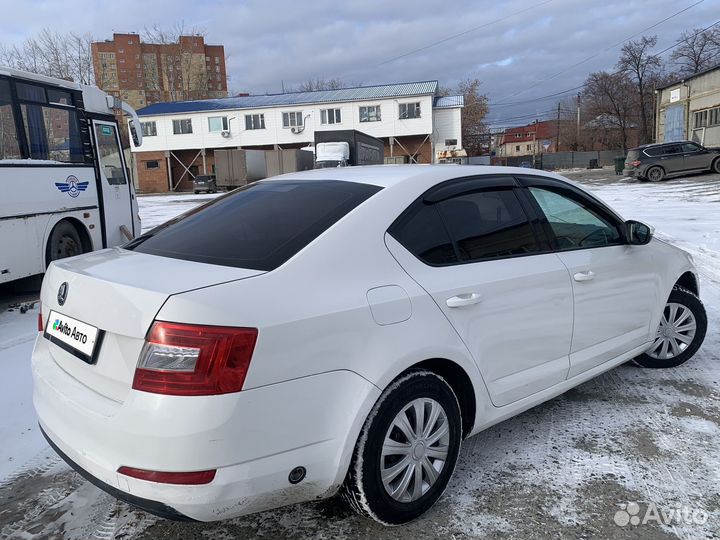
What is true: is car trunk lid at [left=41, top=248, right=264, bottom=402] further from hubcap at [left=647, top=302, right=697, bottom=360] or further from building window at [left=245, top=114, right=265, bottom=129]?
building window at [left=245, top=114, right=265, bottom=129]

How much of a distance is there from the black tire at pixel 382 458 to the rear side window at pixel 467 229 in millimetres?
603

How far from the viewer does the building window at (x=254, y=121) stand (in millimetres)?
50000

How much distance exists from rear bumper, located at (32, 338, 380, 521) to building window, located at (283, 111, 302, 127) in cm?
4909

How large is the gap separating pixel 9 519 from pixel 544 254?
3.12 m

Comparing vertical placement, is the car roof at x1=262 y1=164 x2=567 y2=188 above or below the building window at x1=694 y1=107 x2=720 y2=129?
below

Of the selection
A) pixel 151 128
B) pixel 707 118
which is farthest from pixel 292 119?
pixel 707 118

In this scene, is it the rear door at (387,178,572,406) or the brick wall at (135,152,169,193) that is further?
the brick wall at (135,152,169,193)

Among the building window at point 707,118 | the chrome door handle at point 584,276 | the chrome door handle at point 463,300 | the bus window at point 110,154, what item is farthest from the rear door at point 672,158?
the chrome door handle at point 463,300

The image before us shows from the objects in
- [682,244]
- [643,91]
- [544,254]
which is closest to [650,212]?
[682,244]

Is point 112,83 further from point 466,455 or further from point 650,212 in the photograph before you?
point 466,455

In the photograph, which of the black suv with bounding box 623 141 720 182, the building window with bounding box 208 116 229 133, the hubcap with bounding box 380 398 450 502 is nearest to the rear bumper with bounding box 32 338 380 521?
the hubcap with bounding box 380 398 450 502

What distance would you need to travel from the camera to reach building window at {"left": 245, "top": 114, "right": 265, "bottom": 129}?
50.0m

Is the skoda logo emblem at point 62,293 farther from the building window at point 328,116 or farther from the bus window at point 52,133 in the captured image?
the building window at point 328,116

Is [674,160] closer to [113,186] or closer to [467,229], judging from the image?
[113,186]
